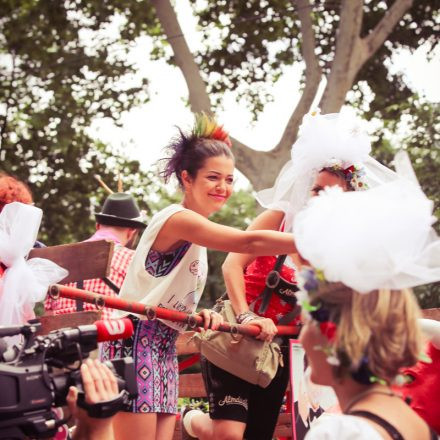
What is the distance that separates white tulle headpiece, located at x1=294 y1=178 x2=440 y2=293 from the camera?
7.13ft

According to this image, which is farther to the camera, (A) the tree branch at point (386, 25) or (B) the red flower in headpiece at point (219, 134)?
(A) the tree branch at point (386, 25)

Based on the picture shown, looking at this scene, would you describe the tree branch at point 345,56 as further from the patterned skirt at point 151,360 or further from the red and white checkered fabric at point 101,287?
the patterned skirt at point 151,360

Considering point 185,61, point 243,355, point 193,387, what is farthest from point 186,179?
point 185,61

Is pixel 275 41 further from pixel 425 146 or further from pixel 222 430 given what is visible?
pixel 222 430

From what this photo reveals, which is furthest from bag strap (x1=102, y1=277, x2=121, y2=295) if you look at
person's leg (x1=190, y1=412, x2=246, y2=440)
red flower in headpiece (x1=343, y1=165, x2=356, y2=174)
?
red flower in headpiece (x1=343, y1=165, x2=356, y2=174)

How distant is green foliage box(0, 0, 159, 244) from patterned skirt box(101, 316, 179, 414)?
432 inches

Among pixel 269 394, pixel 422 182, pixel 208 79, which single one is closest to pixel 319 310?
pixel 269 394

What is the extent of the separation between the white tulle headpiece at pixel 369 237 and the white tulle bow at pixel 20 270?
2.11 m

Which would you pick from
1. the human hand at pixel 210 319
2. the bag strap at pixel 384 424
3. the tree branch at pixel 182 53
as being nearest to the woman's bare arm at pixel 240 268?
the human hand at pixel 210 319

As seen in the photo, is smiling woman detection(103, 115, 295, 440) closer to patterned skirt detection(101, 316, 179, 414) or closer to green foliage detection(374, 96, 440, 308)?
patterned skirt detection(101, 316, 179, 414)

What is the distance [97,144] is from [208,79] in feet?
8.60

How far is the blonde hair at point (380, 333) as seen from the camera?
219cm

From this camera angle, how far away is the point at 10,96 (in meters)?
15.5

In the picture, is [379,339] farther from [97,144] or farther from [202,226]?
[97,144]
